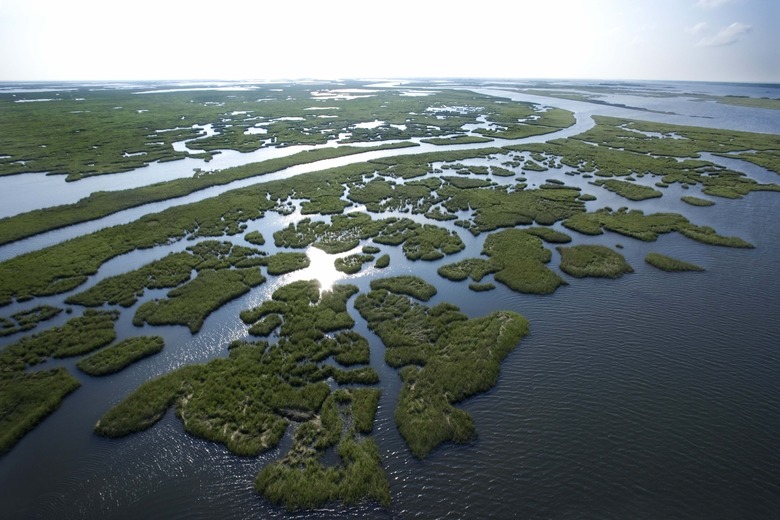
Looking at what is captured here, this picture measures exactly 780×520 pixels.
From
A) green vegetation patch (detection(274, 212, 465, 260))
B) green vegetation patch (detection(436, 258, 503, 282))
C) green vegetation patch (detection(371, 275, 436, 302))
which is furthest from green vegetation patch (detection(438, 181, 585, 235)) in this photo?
green vegetation patch (detection(371, 275, 436, 302))

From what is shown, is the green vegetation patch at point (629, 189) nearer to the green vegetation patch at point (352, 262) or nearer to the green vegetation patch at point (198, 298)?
the green vegetation patch at point (352, 262)

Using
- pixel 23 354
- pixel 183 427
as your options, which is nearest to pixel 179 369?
pixel 183 427

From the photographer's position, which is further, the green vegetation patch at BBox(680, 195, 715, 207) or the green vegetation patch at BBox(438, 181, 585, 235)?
the green vegetation patch at BBox(680, 195, 715, 207)

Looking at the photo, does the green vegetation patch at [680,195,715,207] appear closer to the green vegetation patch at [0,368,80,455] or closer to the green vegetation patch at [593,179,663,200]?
the green vegetation patch at [593,179,663,200]

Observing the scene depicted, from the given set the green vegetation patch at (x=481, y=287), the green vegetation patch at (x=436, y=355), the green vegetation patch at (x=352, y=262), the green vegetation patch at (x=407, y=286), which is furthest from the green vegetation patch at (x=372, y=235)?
the green vegetation patch at (x=436, y=355)

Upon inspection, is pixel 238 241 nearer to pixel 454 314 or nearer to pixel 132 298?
pixel 132 298

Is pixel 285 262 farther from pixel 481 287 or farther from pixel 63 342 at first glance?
pixel 481 287

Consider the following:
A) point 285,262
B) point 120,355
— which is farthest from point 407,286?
point 120,355
